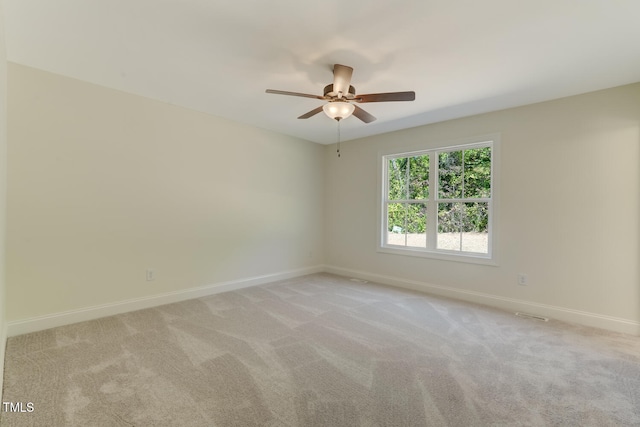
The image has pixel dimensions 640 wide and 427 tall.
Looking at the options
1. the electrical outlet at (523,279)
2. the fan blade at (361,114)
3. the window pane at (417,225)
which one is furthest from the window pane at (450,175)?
the fan blade at (361,114)

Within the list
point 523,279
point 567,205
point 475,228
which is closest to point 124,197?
A: point 475,228

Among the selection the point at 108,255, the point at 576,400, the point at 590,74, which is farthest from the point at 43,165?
the point at 590,74

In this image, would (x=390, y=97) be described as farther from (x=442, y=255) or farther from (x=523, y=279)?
(x=523, y=279)

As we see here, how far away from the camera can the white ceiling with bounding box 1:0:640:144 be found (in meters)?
1.84

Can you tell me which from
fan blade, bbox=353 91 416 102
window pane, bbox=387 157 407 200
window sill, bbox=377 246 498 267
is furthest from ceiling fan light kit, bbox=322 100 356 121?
window sill, bbox=377 246 498 267

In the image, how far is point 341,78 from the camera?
94.0 inches

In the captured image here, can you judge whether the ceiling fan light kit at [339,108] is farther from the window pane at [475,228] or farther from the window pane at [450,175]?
the window pane at [475,228]

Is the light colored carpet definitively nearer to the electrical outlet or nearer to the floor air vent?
the floor air vent

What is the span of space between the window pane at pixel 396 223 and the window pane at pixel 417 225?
9 cm

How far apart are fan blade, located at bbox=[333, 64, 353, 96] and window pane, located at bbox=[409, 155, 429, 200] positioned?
2.38 metres

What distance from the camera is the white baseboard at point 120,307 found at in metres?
2.61

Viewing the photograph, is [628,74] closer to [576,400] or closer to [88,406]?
[576,400]

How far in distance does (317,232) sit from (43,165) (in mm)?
3898

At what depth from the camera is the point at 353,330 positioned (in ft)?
9.22
